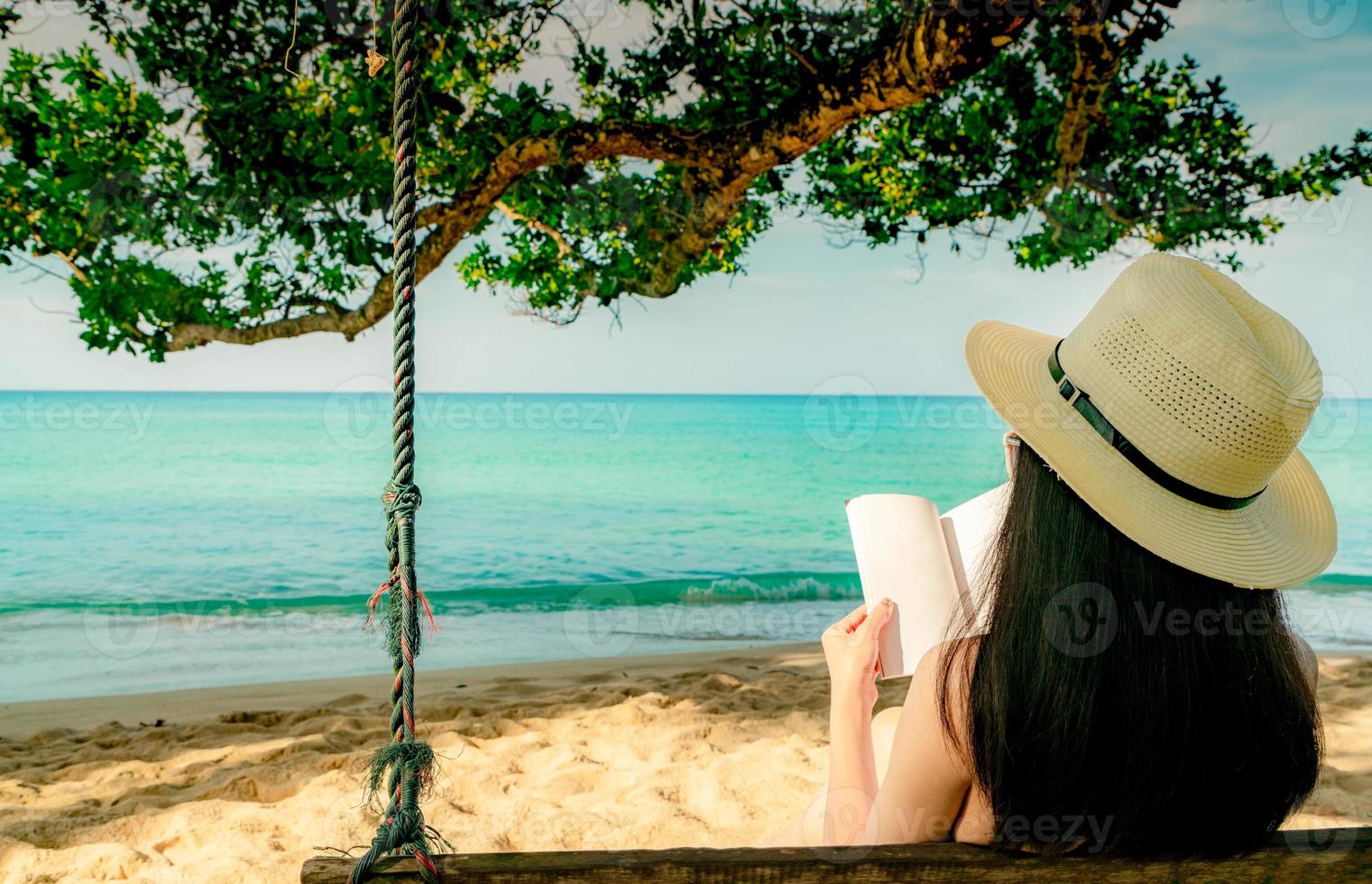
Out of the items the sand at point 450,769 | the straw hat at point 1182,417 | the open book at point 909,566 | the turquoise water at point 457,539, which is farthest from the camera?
the turquoise water at point 457,539

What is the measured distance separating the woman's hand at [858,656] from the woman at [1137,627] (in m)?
0.22

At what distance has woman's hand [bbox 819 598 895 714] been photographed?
1.62 m

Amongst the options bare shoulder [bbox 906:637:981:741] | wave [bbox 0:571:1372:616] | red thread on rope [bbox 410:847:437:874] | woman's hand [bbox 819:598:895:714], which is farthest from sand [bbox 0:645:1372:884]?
wave [bbox 0:571:1372:616]

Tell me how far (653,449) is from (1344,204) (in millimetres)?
25030

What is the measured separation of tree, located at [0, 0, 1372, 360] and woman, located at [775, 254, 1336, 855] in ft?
6.77

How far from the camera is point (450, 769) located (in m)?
3.72

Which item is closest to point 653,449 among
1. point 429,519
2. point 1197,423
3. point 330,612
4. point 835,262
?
point 835,262

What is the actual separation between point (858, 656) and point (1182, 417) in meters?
0.65

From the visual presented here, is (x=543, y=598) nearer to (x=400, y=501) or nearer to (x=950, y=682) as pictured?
(x=400, y=501)

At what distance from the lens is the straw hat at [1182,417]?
127cm

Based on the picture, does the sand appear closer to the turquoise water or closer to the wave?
the turquoise water

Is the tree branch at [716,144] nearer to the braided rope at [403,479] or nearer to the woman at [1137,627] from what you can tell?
the woman at [1137,627]

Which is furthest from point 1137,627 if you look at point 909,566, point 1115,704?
point 909,566

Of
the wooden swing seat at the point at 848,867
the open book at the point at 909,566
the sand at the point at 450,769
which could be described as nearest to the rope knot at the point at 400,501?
the wooden swing seat at the point at 848,867
